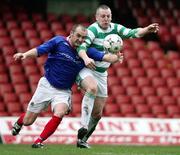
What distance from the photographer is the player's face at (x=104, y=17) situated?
10805 mm

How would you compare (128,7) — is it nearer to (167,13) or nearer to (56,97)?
(167,13)

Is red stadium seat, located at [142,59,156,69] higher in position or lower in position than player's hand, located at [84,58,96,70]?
lower

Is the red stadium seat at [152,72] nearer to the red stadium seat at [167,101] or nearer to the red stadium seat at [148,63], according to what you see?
the red stadium seat at [148,63]

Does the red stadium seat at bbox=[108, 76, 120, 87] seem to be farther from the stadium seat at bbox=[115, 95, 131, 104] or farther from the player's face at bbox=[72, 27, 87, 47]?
the player's face at bbox=[72, 27, 87, 47]

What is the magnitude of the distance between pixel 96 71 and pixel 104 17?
0.78 m

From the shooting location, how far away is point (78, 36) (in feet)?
34.9

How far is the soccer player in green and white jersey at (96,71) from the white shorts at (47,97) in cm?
25

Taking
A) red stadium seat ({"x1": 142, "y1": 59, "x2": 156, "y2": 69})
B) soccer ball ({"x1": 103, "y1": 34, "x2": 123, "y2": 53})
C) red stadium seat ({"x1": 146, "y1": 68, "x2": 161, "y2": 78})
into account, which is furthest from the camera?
red stadium seat ({"x1": 142, "y1": 59, "x2": 156, "y2": 69})

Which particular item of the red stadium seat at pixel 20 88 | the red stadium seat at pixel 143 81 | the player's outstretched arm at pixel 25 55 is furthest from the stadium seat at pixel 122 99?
the player's outstretched arm at pixel 25 55

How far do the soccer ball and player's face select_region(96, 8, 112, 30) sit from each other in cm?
16

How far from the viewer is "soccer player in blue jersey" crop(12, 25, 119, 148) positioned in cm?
1061

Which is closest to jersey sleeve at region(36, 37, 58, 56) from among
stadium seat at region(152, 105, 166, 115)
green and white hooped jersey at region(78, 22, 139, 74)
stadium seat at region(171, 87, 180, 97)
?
green and white hooped jersey at region(78, 22, 139, 74)

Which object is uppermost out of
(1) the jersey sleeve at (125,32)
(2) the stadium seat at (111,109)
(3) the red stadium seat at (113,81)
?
(1) the jersey sleeve at (125,32)

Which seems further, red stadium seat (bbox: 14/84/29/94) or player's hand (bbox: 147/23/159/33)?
red stadium seat (bbox: 14/84/29/94)
